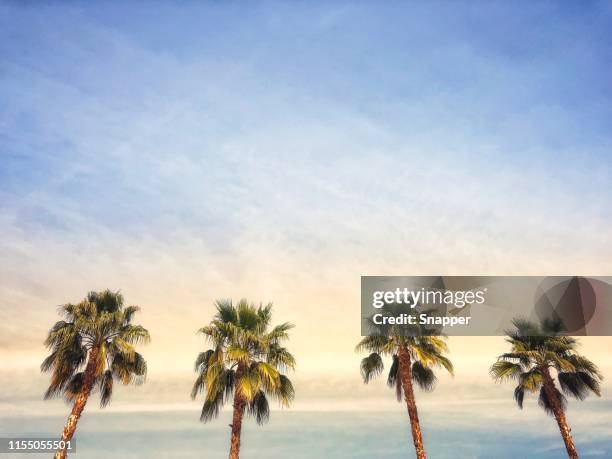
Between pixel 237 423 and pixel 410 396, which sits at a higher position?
pixel 410 396

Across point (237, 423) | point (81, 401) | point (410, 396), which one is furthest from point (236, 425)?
point (410, 396)

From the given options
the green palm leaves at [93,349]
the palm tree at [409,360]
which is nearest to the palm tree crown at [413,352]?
the palm tree at [409,360]

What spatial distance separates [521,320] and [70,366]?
25.7 metres

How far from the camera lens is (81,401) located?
91.3ft

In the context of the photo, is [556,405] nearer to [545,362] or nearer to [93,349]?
[545,362]

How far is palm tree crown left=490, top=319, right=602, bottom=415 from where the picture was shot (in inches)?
1192

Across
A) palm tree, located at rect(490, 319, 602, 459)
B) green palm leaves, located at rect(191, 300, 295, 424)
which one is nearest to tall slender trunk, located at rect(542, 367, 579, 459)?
palm tree, located at rect(490, 319, 602, 459)

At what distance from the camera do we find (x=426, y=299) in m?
33.3

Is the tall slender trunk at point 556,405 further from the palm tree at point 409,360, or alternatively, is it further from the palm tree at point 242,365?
the palm tree at point 242,365

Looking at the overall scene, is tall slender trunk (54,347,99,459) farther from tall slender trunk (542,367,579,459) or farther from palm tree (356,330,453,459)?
tall slender trunk (542,367,579,459)

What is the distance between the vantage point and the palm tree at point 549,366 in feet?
99.0

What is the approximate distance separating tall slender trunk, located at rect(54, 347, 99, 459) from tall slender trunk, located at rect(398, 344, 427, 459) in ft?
56.4

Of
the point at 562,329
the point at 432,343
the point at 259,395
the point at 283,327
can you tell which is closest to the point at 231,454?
the point at 259,395

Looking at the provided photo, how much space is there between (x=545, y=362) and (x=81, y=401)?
84.3 feet
